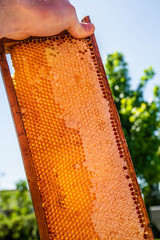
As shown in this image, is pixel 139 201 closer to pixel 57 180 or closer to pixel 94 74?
pixel 57 180

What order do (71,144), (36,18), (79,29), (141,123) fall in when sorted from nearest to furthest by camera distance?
(36,18), (71,144), (79,29), (141,123)

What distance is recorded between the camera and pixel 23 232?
15.6 metres

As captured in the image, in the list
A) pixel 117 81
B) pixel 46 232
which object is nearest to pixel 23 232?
pixel 117 81

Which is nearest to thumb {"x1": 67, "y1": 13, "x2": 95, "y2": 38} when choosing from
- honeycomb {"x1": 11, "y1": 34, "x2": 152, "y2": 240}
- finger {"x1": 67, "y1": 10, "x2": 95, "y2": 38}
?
finger {"x1": 67, "y1": 10, "x2": 95, "y2": 38}

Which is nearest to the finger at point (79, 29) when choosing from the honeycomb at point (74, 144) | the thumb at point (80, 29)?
the thumb at point (80, 29)

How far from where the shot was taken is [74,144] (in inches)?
77.0

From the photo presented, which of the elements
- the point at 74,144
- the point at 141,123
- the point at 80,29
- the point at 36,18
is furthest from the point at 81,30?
the point at 141,123

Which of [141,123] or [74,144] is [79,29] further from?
[141,123]

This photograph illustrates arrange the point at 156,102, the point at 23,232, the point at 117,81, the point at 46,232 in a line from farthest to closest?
the point at 23,232 < the point at 117,81 < the point at 156,102 < the point at 46,232

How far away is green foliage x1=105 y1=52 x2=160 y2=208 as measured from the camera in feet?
30.6

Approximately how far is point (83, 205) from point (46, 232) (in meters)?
Result: 0.36

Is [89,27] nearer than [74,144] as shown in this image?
No

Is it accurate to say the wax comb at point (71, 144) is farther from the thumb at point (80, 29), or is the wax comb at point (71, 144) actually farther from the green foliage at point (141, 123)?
the green foliage at point (141, 123)

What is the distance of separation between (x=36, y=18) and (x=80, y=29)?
0.47 m
